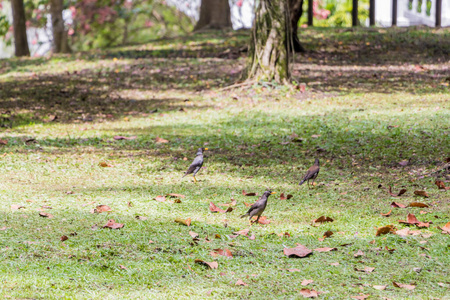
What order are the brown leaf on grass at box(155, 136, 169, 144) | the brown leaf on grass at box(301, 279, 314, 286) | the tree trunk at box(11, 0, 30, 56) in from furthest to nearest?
the tree trunk at box(11, 0, 30, 56), the brown leaf on grass at box(155, 136, 169, 144), the brown leaf on grass at box(301, 279, 314, 286)

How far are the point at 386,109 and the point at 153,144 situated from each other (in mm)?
4408

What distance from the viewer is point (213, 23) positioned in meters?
20.8

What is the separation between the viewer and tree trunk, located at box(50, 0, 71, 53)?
2259cm

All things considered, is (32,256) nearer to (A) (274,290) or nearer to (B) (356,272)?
(A) (274,290)

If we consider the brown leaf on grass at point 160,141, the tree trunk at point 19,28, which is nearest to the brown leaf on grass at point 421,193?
the brown leaf on grass at point 160,141

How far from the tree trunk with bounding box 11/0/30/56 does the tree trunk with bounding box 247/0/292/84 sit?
31.6 ft

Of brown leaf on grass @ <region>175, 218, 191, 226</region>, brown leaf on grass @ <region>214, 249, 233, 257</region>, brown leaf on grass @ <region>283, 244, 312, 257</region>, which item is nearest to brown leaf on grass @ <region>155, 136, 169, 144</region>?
brown leaf on grass @ <region>175, 218, 191, 226</region>

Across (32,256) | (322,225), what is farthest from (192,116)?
(32,256)

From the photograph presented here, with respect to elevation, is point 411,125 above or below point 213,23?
below

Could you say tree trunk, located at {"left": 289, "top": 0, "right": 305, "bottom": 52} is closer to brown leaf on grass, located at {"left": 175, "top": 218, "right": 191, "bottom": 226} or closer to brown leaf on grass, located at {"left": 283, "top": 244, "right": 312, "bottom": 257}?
brown leaf on grass, located at {"left": 175, "top": 218, "right": 191, "bottom": 226}

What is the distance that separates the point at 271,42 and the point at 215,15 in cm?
916

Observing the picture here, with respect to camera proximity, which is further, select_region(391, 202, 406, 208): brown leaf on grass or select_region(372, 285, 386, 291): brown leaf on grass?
select_region(391, 202, 406, 208): brown leaf on grass

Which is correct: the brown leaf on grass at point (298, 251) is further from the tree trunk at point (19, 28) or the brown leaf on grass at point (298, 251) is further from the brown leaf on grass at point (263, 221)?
the tree trunk at point (19, 28)

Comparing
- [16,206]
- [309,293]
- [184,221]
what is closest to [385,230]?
[309,293]
